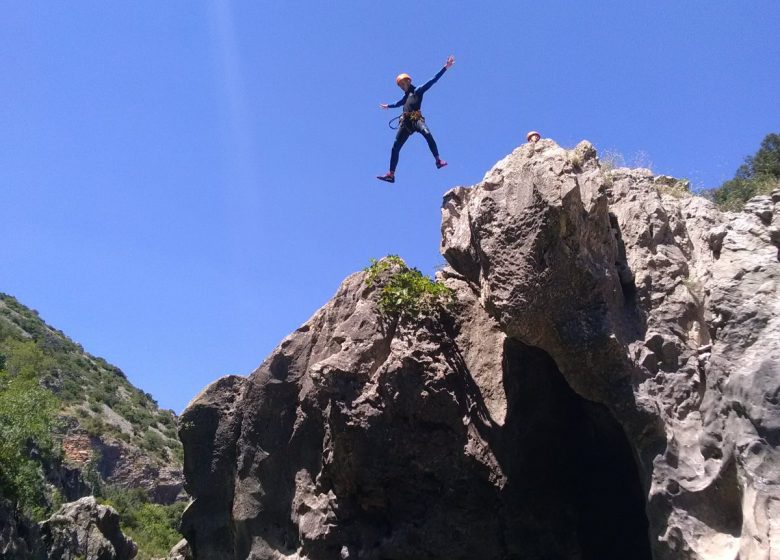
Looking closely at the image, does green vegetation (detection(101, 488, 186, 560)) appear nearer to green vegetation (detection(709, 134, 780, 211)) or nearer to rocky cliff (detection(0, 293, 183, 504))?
rocky cliff (detection(0, 293, 183, 504))

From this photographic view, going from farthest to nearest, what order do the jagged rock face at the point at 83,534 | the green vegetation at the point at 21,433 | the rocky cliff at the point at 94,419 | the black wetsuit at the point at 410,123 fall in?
the rocky cliff at the point at 94,419 → the jagged rock face at the point at 83,534 → the green vegetation at the point at 21,433 → the black wetsuit at the point at 410,123

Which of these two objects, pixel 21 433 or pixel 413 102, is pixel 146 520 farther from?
pixel 413 102

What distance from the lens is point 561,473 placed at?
1169 centimetres

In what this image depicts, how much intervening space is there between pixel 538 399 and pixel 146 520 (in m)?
49.1

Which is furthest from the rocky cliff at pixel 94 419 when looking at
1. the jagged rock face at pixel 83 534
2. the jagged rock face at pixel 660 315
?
the jagged rock face at pixel 660 315

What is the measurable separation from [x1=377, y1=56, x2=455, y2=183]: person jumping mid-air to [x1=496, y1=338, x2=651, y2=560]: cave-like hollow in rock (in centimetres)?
424

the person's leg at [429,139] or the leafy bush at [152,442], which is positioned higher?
the leafy bush at [152,442]

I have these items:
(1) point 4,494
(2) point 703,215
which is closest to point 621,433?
(2) point 703,215

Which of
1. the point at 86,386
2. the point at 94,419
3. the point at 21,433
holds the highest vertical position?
the point at 86,386

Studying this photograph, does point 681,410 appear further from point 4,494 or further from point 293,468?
point 4,494

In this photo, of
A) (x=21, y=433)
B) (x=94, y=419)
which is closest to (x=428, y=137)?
(x=21, y=433)

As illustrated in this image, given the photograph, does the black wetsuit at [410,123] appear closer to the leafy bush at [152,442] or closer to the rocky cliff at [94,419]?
the rocky cliff at [94,419]

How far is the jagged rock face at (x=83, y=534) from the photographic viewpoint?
25516 mm

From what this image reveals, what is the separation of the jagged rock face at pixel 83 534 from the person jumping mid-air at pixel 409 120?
62.4 feet
